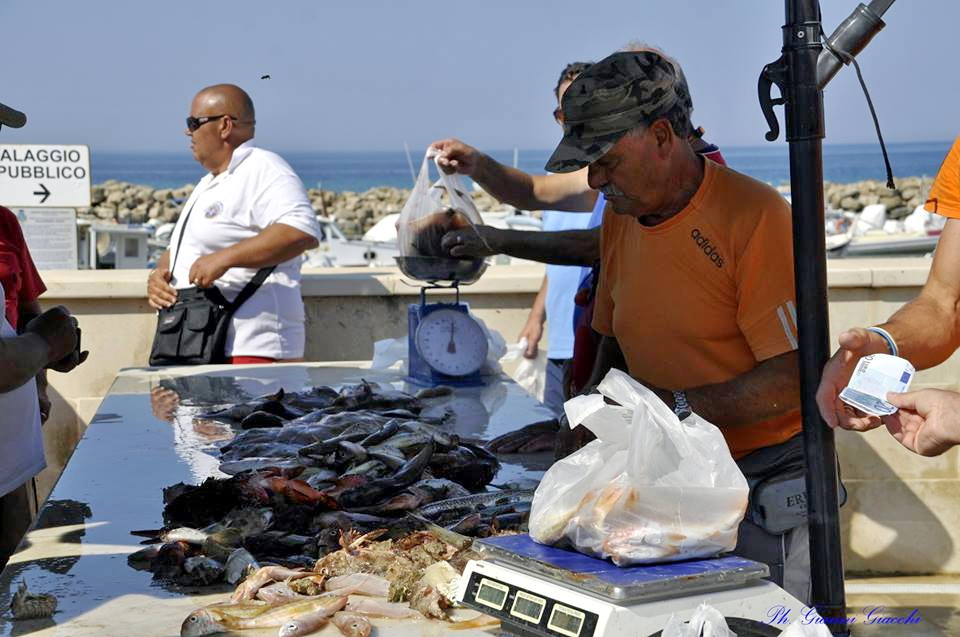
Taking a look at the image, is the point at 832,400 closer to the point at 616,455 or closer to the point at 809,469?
the point at 809,469

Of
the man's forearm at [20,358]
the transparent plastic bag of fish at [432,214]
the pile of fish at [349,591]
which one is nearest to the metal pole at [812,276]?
the pile of fish at [349,591]

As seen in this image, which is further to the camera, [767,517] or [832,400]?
[767,517]

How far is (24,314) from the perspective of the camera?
5.08 metres

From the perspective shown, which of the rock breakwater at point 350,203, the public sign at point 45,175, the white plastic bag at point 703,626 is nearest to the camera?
the white plastic bag at point 703,626

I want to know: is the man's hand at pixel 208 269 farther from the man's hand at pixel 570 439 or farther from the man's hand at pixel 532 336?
the man's hand at pixel 570 439

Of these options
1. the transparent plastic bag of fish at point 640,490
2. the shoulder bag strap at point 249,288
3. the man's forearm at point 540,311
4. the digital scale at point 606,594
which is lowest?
the man's forearm at point 540,311

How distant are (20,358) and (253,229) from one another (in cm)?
259

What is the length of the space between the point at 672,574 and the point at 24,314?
3.76 m

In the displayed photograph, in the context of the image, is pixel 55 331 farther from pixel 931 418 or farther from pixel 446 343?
pixel 931 418

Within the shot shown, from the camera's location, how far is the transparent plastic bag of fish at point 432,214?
4852 mm

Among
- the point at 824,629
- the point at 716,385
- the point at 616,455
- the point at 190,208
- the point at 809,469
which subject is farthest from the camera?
the point at 190,208

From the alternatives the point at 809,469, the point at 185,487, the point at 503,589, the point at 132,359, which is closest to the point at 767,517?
the point at 809,469

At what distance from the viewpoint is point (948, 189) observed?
2.93m

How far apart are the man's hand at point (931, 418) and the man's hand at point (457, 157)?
9.08ft
